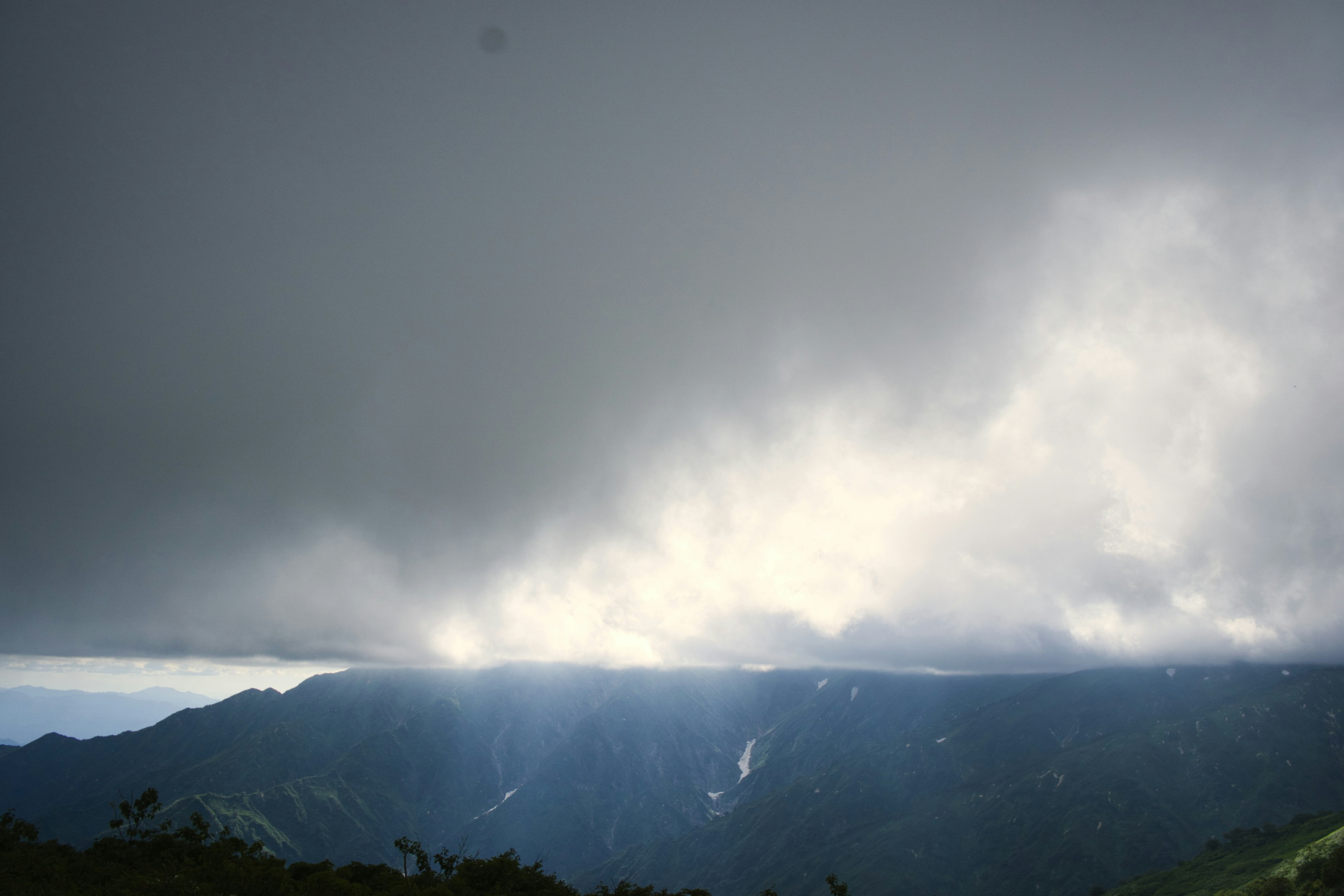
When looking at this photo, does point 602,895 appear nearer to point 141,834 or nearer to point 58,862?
point 58,862

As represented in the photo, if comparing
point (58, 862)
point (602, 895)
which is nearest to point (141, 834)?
point (58, 862)

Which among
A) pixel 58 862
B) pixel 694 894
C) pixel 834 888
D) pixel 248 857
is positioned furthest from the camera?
pixel 834 888

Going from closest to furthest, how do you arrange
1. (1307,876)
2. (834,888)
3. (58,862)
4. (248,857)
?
(58,862) → (248,857) → (834,888) → (1307,876)

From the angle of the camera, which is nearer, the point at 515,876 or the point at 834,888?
the point at 515,876

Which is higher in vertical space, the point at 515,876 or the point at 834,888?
the point at 515,876

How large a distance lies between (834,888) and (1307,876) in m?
154

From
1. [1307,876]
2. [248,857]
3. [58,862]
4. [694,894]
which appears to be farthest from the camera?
[1307,876]

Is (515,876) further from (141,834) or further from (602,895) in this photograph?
(141,834)

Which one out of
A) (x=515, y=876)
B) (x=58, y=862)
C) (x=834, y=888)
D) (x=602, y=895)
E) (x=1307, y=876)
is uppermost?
(x=58, y=862)

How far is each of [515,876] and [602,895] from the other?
21.8 m

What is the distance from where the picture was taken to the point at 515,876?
126m

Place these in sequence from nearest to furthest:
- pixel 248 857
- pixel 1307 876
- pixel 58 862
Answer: pixel 58 862 → pixel 248 857 → pixel 1307 876

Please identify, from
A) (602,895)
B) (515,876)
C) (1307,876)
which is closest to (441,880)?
(515,876)

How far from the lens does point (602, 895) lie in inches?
5374
